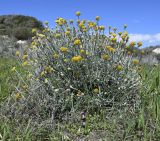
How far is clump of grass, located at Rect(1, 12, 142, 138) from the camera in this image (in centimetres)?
461

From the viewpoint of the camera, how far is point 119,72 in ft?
16.2

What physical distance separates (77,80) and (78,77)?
4 centimetres

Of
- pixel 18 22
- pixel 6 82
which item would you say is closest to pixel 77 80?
pixel 6 82

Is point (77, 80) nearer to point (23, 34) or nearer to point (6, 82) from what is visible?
point (6, 82)

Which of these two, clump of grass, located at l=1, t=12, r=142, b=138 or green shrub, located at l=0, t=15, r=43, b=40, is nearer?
clump of grass, located at l=1, t=12, r=142, b=138

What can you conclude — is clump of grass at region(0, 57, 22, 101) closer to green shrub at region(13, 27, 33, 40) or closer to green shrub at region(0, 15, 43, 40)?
green shrub at region(13, 27, 33, 40)

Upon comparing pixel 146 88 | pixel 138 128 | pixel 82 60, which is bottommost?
pixel 138 128

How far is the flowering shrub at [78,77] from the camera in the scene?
183 inches

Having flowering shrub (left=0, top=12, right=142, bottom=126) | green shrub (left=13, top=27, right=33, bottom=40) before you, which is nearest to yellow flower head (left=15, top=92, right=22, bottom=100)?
flowering shrub (left=0, top=12, right=142, bottom=126)

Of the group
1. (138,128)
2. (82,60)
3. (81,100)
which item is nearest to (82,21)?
(82,60)

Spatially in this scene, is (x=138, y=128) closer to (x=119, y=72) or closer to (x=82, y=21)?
(x=119, y=72)

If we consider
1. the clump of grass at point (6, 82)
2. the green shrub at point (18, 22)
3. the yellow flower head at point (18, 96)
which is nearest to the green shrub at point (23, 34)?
the green shrub at point (18, 22)

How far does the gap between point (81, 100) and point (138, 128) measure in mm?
792

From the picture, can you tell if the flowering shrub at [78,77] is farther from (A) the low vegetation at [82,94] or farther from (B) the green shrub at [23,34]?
(B) the green shrub at [23,34]
